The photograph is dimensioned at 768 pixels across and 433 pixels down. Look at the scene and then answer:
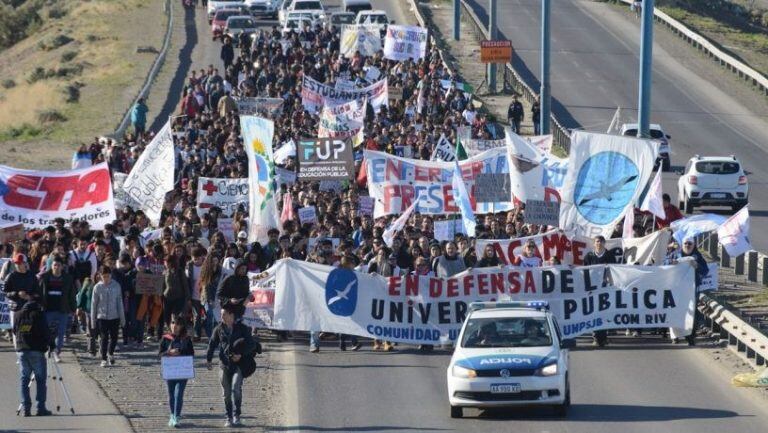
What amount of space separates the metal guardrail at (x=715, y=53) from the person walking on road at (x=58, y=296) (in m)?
42.1

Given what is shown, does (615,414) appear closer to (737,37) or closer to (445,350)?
(445,350)

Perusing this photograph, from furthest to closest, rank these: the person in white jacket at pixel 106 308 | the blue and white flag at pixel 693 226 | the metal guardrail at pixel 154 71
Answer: the metal guardrail at pixel 154 71, the blue and white flag at pixel 693 226, the person in white jacket at pixel 106 308

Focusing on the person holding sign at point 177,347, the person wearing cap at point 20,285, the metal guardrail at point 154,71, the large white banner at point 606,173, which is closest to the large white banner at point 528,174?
A: the large white banner at point 606,173

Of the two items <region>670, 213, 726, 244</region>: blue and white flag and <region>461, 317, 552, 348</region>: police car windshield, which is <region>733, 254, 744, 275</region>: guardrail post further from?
<region>461, 317, 552, 348</region>: police car windshield

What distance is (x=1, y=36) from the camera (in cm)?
9981

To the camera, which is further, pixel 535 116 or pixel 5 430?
pixel 535 116

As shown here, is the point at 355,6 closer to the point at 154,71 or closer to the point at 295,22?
the point at 295,22

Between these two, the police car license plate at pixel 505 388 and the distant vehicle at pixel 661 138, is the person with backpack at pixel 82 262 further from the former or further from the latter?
the distant vehicle at pixel 661 138

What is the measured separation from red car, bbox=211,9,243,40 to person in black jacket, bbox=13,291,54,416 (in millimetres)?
49660

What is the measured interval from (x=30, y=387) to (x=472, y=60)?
155 ft

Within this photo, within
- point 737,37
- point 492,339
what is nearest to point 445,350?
point 492,339

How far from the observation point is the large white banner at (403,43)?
46281 mm

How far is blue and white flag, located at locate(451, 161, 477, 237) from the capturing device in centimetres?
2618

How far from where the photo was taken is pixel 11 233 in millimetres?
24703
